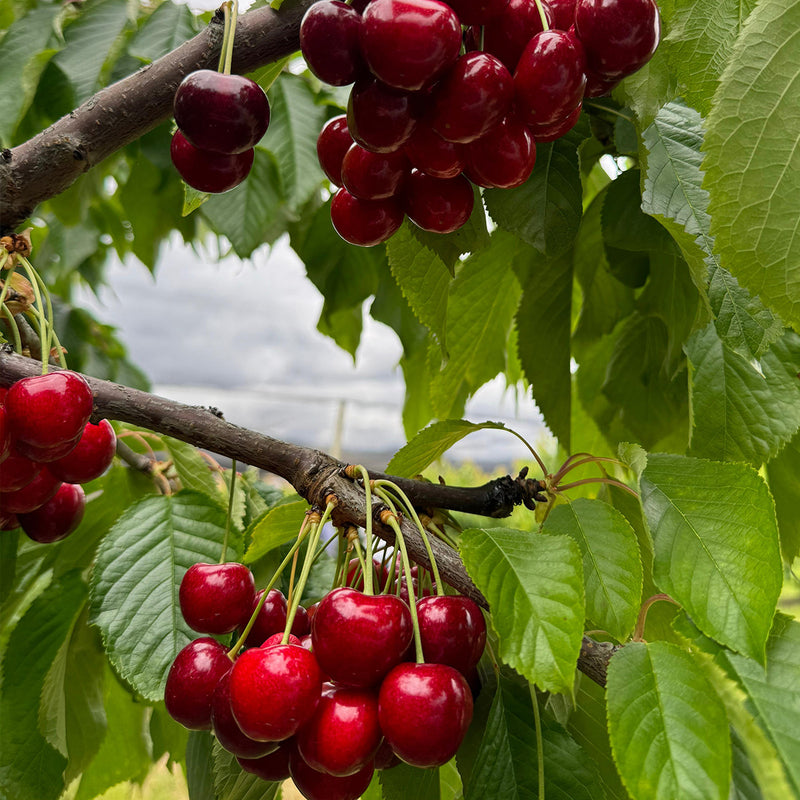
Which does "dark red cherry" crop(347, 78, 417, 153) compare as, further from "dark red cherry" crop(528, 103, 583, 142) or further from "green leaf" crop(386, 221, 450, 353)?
"green leaf" crop(386, 221, 450, 353)

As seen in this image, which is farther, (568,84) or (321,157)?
(321,157)

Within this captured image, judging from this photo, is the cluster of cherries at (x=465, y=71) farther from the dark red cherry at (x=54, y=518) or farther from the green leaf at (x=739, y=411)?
the dark red cherry at (x=54, y=518)

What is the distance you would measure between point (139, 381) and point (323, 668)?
1.07 m

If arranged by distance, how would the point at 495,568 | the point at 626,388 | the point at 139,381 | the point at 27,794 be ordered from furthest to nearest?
1. the point at 139,381
2. the point at 626,388
3. the point at 27,794
4. the point at 495,568

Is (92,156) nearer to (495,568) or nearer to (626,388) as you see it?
(495,568)

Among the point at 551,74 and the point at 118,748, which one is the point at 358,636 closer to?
the point at 551,74

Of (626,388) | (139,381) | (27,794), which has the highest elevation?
(626,388)

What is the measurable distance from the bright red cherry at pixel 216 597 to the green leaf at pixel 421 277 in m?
0.21

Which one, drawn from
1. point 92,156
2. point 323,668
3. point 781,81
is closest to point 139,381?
point 92,156

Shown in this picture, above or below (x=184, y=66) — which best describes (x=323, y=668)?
below

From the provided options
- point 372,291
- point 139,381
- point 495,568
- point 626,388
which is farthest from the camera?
point 139,381

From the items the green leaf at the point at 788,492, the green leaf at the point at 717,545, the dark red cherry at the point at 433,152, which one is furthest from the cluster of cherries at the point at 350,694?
the green leaf at the point at 788,492

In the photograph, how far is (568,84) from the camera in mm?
355

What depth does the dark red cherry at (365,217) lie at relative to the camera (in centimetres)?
44
